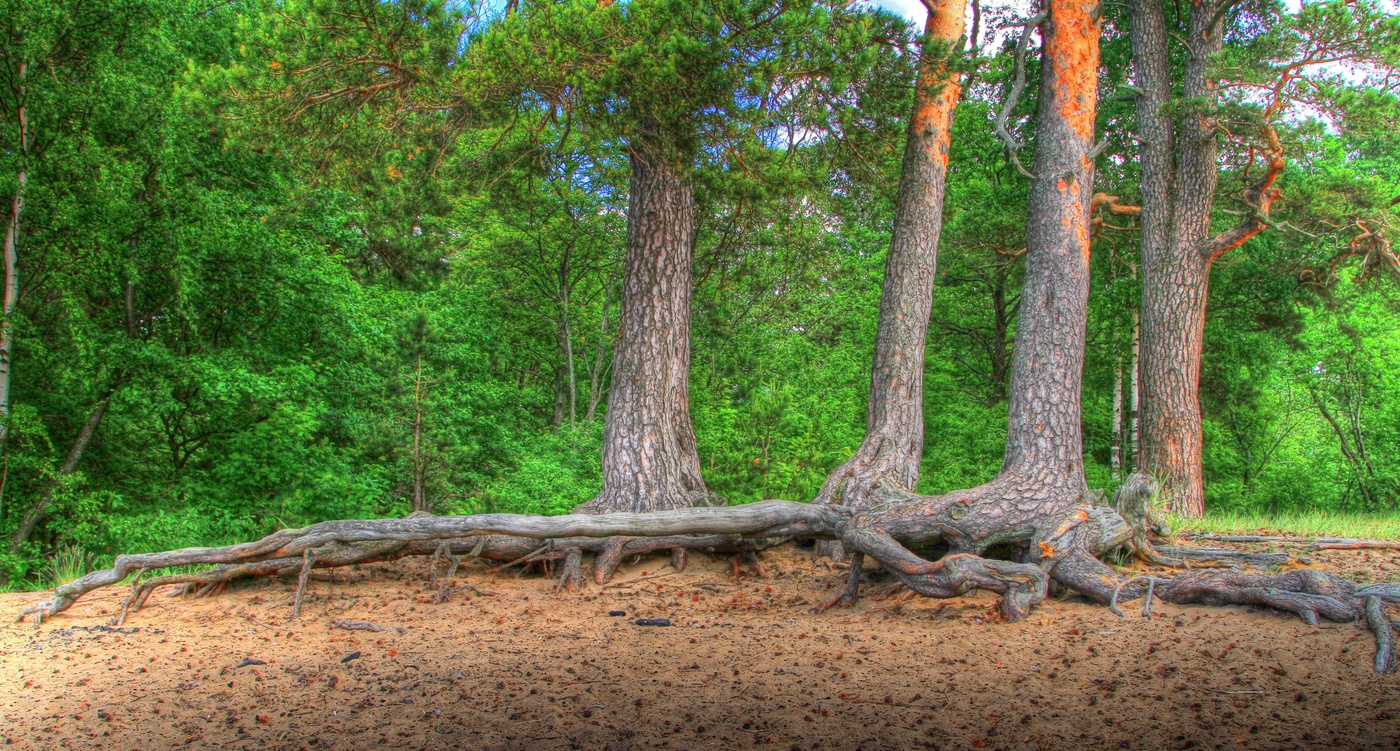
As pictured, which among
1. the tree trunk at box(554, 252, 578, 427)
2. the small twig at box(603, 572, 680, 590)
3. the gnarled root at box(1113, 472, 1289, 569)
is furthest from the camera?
the tree trunk at box(554, 252, 578, 427)

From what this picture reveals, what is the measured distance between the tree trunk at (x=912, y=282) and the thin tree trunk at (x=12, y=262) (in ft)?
31.5

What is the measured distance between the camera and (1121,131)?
47.6 ft

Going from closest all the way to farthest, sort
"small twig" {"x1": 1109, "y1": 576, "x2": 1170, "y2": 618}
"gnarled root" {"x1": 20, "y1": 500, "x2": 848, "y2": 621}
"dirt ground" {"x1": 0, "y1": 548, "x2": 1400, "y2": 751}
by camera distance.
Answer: "dirt ground" {"x1": 0, "y1": 548, "x2": 1400, "y2": 751}
"small twig" {"x1": 1109, "y1": 576, "x2": 1170, "y2": 618}
"gnarled root" {"x1": 20, "y1": 500, "x2": 848, "y2": 621}

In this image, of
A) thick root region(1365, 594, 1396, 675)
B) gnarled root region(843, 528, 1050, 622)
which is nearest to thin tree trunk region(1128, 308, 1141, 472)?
gnarled root region(843, 528, 1050, 622)

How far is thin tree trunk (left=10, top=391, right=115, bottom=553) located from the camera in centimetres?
958

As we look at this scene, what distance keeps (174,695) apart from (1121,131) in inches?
631

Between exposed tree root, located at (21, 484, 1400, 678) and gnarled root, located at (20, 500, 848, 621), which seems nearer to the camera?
exposed tree root, located at (21, 484, 1400, 678)

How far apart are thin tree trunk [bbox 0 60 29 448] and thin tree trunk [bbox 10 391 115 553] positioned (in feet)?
2.89

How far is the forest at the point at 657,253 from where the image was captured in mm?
7172

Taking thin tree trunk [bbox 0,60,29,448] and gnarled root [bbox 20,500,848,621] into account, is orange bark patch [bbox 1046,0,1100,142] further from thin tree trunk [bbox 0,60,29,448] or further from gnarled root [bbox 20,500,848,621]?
thin tree trunk [bbox 0,60,29,448]

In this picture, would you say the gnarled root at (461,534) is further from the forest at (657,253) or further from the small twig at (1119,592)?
the small twig at (1119,592)

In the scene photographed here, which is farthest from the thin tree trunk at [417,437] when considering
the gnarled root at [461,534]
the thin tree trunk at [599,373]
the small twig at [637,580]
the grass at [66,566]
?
the small twig at [637,580]

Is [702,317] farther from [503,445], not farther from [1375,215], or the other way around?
[1375,215]

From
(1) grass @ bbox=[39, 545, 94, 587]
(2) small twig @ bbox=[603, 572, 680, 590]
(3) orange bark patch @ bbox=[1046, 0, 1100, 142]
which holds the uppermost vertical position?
(3) orange bark patch @ bbox=[1046, 0, 1100, 142]
